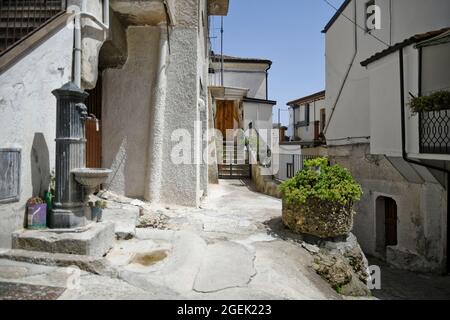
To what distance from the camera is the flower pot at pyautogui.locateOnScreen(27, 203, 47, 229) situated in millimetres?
4351

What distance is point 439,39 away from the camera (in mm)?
6953

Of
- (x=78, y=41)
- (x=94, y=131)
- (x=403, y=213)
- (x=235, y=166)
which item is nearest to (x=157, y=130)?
(x=94, y=131)

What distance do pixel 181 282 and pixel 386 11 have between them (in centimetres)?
1044

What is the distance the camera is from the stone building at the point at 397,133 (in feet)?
24.6

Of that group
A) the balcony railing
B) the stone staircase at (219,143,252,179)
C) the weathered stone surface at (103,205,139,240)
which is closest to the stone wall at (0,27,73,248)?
the weathered stone surface at (103,205,139,240)

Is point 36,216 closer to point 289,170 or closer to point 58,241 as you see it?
point 58,241

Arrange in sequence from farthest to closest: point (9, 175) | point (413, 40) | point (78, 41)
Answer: point (413, 40) < point (78, 41) < point (9, 175)

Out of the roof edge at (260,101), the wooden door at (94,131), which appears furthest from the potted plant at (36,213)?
the roof edge at (260,101)

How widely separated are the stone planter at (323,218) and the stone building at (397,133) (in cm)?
258

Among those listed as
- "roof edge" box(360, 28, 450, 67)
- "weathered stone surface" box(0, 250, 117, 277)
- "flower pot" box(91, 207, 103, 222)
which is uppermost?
"roof edge" box(360, 28, 450, 67)

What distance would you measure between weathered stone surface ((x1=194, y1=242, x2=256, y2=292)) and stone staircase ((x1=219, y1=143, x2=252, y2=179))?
10.6m

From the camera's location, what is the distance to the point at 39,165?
459 cm

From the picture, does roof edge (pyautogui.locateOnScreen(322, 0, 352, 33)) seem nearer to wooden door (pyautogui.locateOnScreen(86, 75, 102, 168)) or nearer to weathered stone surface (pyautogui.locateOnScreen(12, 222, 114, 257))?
wooden door (pyautogui.locateOnScreen(86, 75, 102, 168))

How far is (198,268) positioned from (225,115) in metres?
18.3
